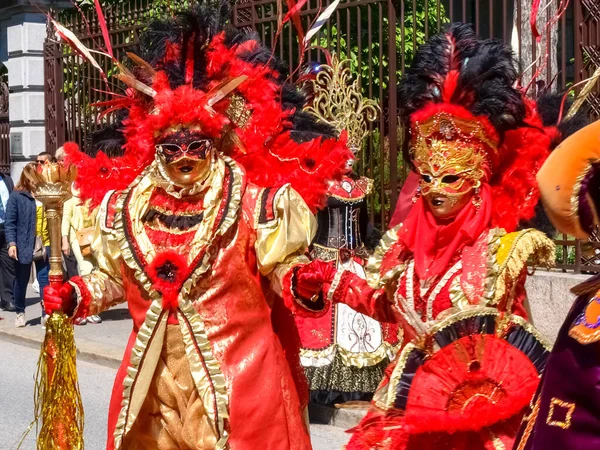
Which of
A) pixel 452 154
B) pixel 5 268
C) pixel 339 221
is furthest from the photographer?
pixel 5 268

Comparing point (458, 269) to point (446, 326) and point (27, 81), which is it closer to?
point (446, 326)

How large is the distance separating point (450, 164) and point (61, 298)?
182 cm

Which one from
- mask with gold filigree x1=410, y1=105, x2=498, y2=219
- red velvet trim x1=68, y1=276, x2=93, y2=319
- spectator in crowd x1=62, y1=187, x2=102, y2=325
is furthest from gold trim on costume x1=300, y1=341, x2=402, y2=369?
spectator in crowd x1=62, y1=187, x2=102, y2=325

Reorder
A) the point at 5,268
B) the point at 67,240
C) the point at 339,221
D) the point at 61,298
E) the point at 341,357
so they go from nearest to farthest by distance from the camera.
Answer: the point at 61,298 → the point at 341,357 → the point at 339,221 → the point at 67,240 → the point at 5,268

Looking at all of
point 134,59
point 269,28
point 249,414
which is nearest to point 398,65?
point 269,28

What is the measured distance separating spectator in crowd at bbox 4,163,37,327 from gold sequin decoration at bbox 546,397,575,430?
9941 mm

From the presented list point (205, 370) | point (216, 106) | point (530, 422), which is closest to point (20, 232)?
point (216, 106)

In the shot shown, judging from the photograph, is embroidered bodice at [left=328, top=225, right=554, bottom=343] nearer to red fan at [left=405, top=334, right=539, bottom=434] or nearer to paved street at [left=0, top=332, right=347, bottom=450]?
red fan at [left=405, top=334, right=539, bottom=434]

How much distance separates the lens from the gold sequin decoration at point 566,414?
2.40 meters

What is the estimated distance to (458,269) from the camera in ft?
13.8

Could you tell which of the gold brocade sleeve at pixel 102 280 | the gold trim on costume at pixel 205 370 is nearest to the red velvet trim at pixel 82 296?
the gold brocade sleeve at pixel 102 280

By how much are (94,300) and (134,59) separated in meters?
1.10

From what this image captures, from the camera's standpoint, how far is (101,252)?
16.2 ft

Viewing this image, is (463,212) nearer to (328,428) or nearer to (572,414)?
(572,414)
